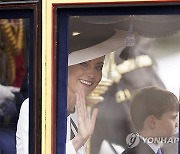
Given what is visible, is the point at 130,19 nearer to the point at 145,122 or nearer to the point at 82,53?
the point at 82,53

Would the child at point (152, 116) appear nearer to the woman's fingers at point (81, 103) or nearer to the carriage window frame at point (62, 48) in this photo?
the woman's fingers at point (81, 103)

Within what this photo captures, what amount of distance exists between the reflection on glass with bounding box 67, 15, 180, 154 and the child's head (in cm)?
4

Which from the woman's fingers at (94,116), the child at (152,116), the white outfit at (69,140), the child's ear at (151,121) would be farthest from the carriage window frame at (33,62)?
the child's ear at (151,121)

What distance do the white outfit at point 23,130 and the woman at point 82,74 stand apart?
0.88 feet

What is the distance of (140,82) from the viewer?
268cm

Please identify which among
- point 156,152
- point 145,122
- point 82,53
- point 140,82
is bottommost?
point 156,152

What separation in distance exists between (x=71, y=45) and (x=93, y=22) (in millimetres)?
199

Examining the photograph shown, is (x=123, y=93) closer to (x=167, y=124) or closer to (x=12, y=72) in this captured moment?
(x=167, y=124)

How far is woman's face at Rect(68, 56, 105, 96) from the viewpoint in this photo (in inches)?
108

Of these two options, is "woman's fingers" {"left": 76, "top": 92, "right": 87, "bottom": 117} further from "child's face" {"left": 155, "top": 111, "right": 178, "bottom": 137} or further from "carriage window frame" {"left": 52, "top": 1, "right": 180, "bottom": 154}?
"child's face" {"left": 155, "top": 111, "right": 178, "bottom": 137}

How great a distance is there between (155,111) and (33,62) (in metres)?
0.82

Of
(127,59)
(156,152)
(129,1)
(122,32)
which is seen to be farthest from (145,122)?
(129,1)

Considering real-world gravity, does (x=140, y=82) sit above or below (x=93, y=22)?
below

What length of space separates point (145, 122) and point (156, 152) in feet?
0.64
